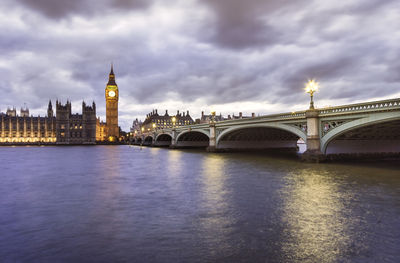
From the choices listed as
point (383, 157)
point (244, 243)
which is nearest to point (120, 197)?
point (244, 243)

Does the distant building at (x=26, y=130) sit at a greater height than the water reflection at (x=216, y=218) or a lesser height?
greater

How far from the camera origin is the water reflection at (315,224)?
6262 mm

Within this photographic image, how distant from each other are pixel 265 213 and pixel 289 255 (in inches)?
139

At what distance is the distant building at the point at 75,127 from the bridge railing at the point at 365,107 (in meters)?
146

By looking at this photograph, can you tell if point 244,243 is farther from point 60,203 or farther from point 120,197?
point 60,203

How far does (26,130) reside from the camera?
142 metres

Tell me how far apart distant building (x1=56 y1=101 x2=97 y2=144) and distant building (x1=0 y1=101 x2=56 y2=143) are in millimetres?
5451

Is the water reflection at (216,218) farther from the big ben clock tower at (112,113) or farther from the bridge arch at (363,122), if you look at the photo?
the big ben clock tower at (112,113)

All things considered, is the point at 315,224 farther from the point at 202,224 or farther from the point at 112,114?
the point at 112,114

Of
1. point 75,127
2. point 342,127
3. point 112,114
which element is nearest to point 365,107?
point 342,127

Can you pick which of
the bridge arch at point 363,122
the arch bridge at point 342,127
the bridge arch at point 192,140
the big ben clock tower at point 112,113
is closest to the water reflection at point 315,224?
the bridge arch at point 363,122

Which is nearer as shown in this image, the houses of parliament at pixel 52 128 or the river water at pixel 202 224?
the river water at pixel 202 224

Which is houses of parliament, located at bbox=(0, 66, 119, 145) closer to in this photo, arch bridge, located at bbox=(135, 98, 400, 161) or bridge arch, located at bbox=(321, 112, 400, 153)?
arch bridge, located at bbox=(135, 98, 400, 161)

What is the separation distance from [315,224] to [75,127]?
16077 centimetres
